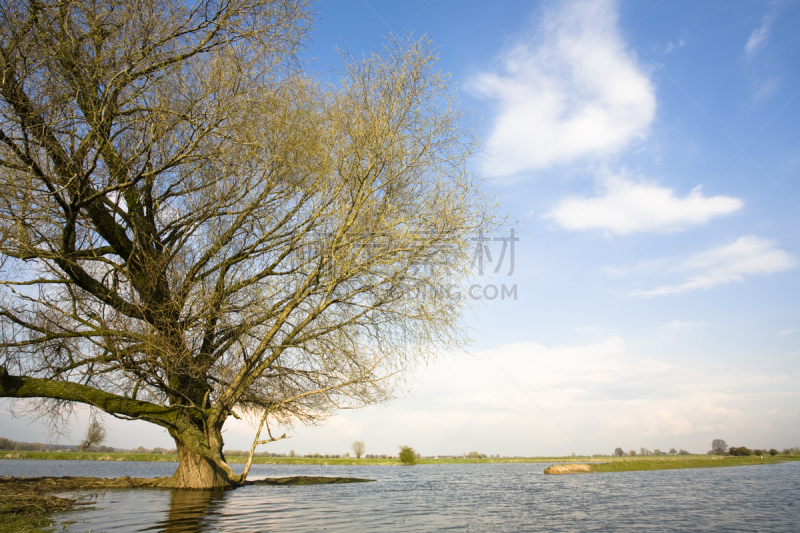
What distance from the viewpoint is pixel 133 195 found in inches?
422

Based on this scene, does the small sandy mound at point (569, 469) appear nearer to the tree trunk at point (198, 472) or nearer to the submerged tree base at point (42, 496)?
the submerged tree base at point (42, 496)

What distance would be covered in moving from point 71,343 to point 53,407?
2.46 m

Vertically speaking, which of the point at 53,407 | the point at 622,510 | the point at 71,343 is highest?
the point at 71,343

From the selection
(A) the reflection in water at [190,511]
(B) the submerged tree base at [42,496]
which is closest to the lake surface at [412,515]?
(A) the reflection in water at [190,511]

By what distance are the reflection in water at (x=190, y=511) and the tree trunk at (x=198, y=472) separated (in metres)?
0.24

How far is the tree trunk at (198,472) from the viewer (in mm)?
→ 11797

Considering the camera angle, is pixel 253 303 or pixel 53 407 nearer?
pixel 253 303

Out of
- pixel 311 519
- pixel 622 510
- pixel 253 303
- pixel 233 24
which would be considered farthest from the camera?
pixel 622 510

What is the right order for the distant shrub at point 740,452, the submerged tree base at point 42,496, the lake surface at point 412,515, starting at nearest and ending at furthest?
the submerged tree base at point 42,496
the lake surface at point 412,515
the distant shrub at point 740,452

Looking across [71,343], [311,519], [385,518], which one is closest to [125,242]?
[71,343]

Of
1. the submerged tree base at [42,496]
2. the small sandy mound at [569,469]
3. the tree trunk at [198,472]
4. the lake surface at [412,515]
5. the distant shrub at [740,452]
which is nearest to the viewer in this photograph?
the submerged tree base at [42,496]

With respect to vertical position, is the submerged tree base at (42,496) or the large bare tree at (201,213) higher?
the large bare tree at (201,213)

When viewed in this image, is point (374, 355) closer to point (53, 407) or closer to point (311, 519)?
point (311, 519)

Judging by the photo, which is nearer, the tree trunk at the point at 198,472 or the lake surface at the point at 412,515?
the lake surface at the point at 412,515
